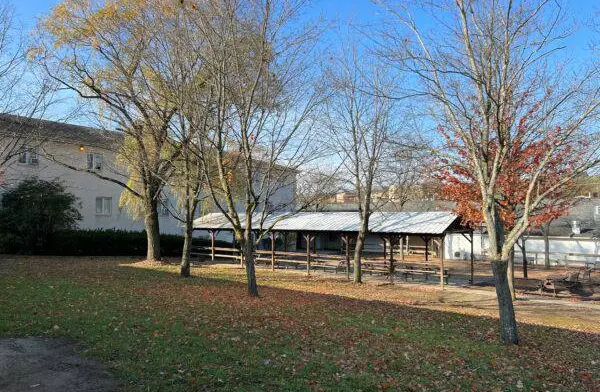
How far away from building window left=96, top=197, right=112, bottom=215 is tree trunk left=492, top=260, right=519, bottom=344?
2761cm

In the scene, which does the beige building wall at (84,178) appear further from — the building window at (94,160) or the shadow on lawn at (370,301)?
the shadow on lawn at (370,301)

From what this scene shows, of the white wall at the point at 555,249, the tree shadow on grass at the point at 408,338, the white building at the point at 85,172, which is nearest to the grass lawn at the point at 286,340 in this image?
the tree shadow on grass at the point at 408,338

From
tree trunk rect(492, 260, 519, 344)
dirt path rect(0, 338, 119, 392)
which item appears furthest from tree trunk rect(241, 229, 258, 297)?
tree trunk rect(492, 260, 519, 344)

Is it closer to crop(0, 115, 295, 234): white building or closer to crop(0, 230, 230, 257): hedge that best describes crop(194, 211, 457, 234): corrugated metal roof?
crop(0, 115, 295, 234): white building

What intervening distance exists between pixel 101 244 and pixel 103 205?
596 cm

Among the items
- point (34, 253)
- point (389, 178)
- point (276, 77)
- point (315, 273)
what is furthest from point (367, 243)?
point (276, 77)

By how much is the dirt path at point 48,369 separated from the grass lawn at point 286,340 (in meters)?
0.24

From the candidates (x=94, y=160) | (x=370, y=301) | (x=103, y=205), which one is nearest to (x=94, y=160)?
(x=94, y=160)

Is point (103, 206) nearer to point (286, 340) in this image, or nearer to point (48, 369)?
point (286, 340)

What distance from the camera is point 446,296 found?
1722 centimetres

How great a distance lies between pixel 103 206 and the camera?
30891 millimetres

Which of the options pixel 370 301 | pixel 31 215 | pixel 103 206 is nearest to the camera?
pixel 370 301

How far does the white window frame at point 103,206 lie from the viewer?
30.6 metres

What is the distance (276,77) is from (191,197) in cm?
568
